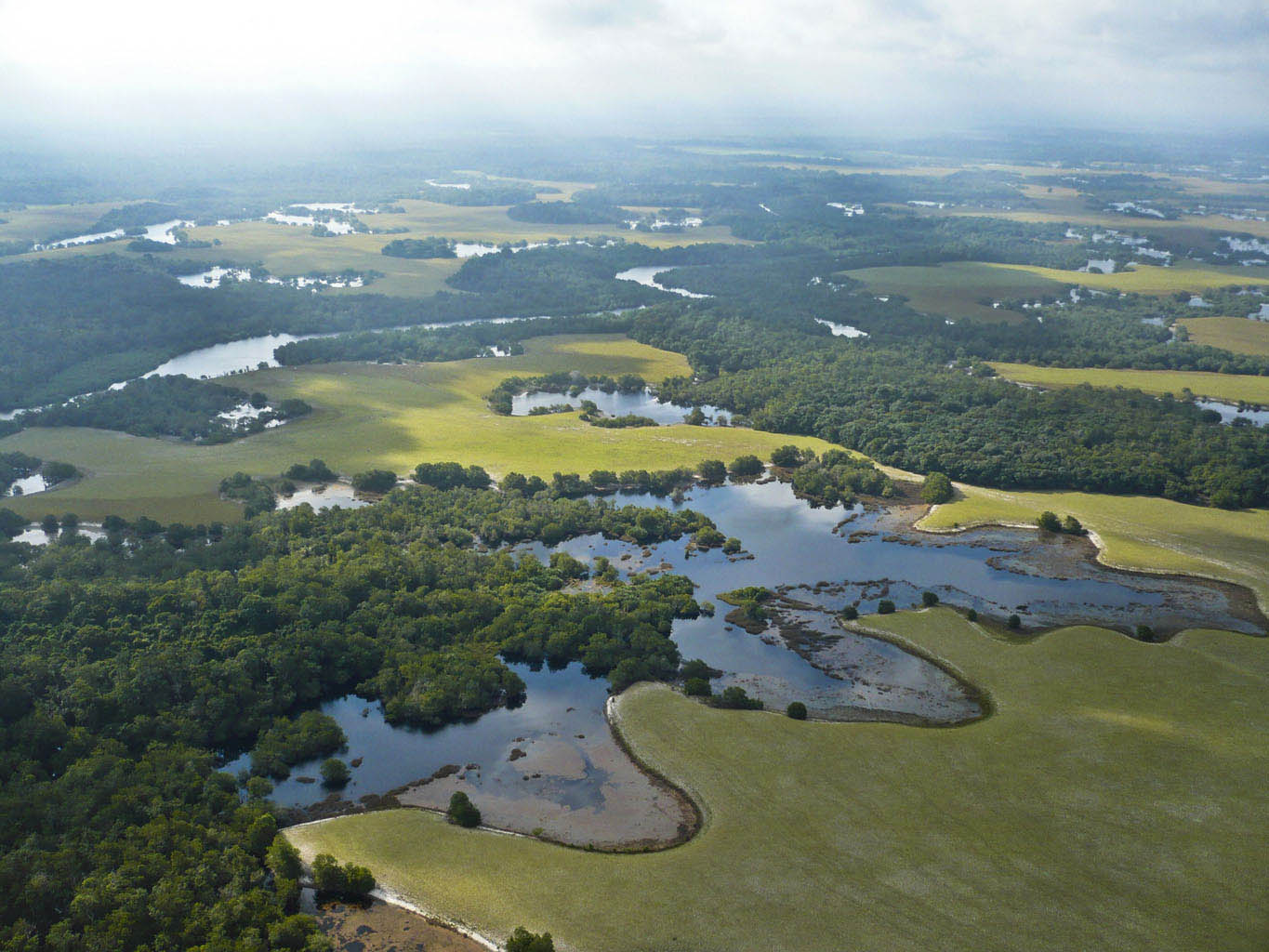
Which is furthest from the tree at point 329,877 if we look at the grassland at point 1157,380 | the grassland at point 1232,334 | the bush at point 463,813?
the grassland at point 1232,334

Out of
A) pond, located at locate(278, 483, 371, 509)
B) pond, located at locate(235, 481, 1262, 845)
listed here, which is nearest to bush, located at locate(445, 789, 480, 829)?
pond, located at locate(235, 481, 1262, 845)

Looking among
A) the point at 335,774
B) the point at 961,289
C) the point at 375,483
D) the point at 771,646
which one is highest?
the point at 961,289

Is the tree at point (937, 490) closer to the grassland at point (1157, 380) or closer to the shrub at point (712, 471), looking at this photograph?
the shrub at point (712, 471)

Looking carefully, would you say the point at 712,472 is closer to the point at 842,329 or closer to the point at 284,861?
the point at 284,861

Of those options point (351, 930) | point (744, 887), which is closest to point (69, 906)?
point (351, 930)

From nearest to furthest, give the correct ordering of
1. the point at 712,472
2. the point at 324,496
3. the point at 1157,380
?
the point at 324,496 → the point at 712,472 → the point at 1157,380

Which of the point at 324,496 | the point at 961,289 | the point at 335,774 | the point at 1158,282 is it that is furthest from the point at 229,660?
the point at 1158,282

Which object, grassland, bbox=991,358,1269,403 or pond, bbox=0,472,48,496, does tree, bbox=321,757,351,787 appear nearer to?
pond, bbox=0,472,48,496
